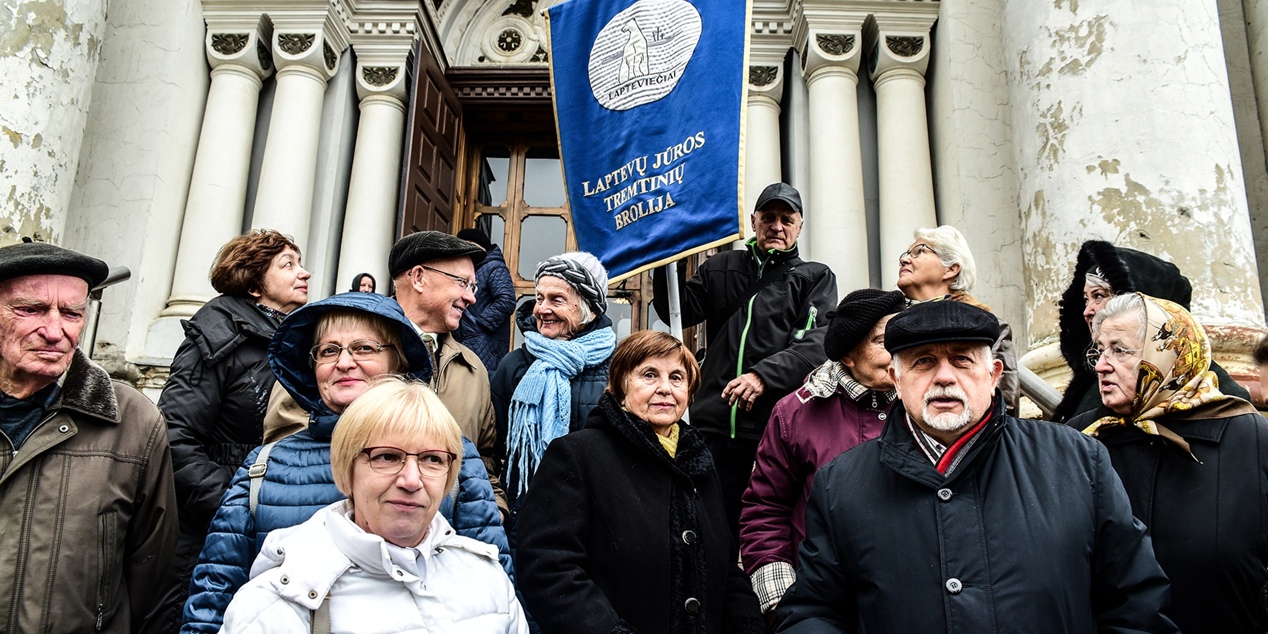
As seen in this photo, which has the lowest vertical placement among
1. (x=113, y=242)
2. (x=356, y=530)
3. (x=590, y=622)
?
(x=590, y=622)

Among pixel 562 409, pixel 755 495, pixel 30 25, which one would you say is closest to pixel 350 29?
pixel 30 25

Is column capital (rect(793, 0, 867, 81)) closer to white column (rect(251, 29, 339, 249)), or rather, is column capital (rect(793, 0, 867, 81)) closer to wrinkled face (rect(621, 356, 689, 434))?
white column (rect(251, 29, 339, 249))

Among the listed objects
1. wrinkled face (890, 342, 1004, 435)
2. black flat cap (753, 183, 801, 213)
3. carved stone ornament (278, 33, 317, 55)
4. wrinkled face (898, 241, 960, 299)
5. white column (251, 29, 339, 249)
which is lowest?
wrinkled face (890, 342, 1004, 435)

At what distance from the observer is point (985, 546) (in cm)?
196

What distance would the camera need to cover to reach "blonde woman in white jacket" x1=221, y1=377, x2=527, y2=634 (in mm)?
1826

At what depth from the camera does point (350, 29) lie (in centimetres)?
732

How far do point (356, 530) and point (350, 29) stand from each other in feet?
20.7

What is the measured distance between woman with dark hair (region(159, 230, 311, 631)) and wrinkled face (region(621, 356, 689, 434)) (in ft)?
3.96

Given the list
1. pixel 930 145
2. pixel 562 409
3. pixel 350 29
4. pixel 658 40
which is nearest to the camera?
pixel 562 409

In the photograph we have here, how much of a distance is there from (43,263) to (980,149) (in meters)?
5.63

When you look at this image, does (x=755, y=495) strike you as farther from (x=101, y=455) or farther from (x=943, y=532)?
(x=101, y=455)

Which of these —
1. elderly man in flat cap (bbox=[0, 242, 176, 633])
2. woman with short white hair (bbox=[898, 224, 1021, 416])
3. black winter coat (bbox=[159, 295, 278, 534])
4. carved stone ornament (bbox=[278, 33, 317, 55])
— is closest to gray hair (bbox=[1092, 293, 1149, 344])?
woman with short white hair (bbox=[898, 224, 1021, 416])

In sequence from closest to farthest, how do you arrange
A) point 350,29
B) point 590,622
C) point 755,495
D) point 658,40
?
point 590,622 < point 755,495 < point 658,40 < point 350,29

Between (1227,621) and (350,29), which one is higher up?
(350,29)
